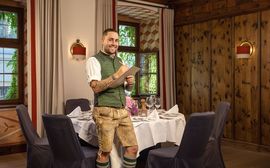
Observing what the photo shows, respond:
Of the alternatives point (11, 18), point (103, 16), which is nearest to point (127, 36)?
point (103, 16)

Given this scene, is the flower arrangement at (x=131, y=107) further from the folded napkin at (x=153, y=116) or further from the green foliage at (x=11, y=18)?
the green foliage at (x=11, y=18)

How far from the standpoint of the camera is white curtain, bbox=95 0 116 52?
18.1ft

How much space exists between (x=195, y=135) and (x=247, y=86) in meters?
2.69

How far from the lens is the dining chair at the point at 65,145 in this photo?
288 cm

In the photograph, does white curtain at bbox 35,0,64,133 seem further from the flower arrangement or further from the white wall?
the flower arrangement

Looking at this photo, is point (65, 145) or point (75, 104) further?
point (75, 104)

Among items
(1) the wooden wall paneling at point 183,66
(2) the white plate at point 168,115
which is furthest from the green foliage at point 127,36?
(2) the white plate at point 168,115

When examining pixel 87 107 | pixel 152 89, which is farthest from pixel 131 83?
Answer: pixel 152 89

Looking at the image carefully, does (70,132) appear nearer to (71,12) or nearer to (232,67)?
(71,12)

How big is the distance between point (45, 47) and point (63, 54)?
0.36m

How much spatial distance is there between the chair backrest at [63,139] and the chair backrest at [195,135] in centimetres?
92

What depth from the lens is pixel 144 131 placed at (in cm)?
323

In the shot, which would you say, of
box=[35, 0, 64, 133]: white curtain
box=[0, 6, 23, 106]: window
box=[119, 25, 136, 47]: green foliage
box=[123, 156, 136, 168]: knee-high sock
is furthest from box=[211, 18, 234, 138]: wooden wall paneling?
box=[0, 6, 23, 106]: window

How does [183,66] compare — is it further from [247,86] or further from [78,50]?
[78,50]
